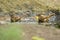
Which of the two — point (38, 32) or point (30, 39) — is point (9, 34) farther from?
point (38, 32)

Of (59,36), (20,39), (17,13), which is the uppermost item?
(20,39)

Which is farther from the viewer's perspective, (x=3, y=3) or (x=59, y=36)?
(x=3, y=3)

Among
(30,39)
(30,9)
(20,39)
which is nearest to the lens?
(20,39)

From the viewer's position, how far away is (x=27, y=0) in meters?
11.2

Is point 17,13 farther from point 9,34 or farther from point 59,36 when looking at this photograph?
point 9,34

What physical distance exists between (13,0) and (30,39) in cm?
752

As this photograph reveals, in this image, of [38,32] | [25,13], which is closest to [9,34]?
[38,32]

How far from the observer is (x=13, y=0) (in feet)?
36.2

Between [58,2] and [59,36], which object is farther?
[58,2]

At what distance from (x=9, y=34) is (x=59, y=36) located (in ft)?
4.59

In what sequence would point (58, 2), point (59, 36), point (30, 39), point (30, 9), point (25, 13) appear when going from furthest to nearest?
point (58, 2), point (30, 9), point (25, 13), point (59, 36), point (30, 39)

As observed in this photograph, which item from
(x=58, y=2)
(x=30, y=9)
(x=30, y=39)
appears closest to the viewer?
(x=30, y=39)

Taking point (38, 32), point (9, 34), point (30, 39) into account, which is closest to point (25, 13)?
point (38, 32)

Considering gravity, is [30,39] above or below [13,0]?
above
